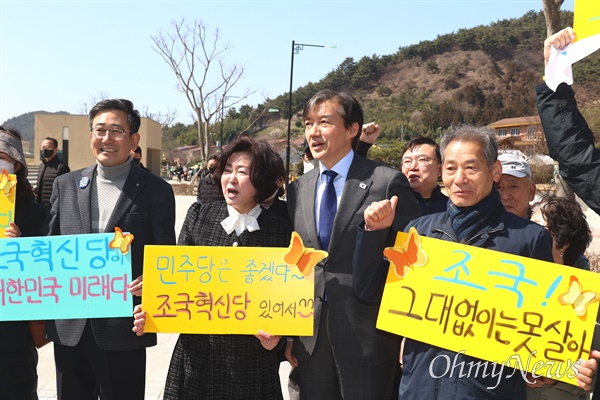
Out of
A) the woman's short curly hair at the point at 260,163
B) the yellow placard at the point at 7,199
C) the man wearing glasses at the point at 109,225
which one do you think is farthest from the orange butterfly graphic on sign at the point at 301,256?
the yellow placard at the point at 7,199

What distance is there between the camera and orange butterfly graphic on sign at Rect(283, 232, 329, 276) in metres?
2.62

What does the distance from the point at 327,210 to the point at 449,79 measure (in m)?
140

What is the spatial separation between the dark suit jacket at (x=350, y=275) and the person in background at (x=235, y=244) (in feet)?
0.69

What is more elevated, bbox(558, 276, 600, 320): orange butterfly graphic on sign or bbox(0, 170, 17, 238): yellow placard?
bbox(0, 170, 17, 238): yellow placard

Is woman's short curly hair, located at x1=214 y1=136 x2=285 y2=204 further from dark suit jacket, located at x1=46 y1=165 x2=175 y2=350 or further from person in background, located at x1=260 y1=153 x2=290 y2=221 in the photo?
dark suit jacket, located at x1=46 y1=165 x2=175 y2=350

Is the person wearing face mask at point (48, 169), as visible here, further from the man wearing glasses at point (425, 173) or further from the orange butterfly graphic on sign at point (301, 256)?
the orange butterfly graphic on sign at point (301, 256)

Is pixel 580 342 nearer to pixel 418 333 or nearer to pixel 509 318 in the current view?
pixel 509 318

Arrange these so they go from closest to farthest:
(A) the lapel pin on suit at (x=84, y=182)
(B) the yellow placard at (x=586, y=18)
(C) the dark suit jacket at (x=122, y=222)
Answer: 1. (B) the yellow placard at (x=586, y=18)
2. (C) the dark suit jacket at (x=122, y=222)
3. (A) the lapel pin on suit at (x=84, y=182)

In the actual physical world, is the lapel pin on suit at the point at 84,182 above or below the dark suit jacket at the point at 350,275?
above

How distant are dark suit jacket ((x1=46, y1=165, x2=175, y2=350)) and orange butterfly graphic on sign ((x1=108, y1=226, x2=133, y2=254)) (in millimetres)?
142

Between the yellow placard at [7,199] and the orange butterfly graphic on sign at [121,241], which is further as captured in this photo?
the yellow placard at [7,199]

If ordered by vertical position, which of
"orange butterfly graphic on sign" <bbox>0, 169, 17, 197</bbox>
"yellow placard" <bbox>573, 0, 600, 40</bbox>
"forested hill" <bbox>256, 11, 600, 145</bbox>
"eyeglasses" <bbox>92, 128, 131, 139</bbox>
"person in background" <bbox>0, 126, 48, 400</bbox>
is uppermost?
"forested hill" <bbox>256, 11, 600, 145</bbox>

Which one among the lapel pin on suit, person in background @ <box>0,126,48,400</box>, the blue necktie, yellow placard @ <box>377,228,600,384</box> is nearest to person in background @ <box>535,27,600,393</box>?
yellow placard @ <box>377,228,600,384</box>

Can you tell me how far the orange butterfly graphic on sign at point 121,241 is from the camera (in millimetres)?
2779
